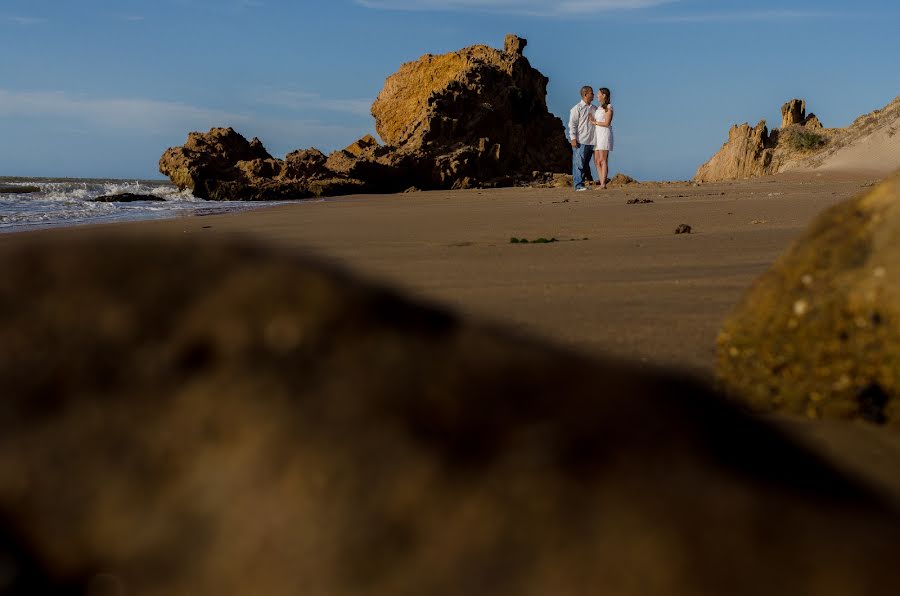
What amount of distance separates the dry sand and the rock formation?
1109cm

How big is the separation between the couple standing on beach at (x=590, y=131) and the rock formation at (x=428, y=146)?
6.44m

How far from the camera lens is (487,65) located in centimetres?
2312

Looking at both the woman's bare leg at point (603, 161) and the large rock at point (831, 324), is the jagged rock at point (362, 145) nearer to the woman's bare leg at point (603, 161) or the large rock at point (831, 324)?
the woman's bare leg at point (603, 161)

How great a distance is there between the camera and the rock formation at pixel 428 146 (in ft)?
61.0

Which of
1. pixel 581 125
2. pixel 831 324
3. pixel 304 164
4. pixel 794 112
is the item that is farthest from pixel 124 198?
pixel 794 112

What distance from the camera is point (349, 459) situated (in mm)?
782

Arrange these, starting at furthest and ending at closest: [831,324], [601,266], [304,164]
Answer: [304,164] → [601,266] → [831,324]

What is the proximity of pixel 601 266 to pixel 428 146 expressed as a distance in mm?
17228

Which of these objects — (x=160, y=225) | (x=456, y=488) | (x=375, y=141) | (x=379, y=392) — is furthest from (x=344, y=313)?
(x=375, y=141)

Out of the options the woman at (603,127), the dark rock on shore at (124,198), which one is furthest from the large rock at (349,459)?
the dark rock on shore at (124,198)

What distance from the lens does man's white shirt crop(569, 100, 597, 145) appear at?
41.4 feet

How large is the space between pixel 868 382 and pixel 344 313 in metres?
1.05

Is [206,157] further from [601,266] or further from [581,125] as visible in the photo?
[601,266]

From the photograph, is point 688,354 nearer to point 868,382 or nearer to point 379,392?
point 868,382
